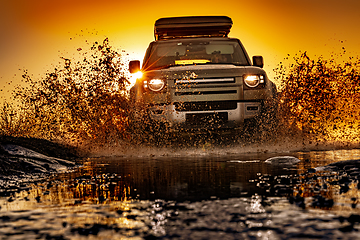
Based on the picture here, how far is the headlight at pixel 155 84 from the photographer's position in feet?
28.9

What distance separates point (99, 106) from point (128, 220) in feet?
26.0

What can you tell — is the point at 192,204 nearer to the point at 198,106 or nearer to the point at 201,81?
the point at 198,106

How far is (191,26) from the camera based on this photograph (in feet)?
36.2

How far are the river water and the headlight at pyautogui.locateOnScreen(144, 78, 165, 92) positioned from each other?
242 centimetres

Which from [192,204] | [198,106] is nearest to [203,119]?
[198,106]

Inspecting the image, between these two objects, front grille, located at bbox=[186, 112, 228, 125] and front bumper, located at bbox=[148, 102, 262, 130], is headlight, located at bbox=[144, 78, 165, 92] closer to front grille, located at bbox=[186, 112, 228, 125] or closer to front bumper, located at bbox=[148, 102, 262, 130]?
front bumper, located at bbox=[148, 102, 262, 130]

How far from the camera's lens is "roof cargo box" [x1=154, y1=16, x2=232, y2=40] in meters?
11.0

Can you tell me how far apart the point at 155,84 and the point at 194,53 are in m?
1.92

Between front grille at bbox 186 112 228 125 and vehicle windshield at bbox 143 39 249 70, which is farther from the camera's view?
vehicle windshield at bbox 143 39 249 70

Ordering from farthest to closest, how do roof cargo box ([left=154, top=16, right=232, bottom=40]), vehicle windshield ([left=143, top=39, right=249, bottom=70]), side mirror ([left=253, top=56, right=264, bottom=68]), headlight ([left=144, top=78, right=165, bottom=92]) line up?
roof cargo box ([left=154, top=16, right=232, bottom=40]) → vehicle windshield ([left=143, top=39, right=249, bottom=70]) → side mirror ([left=253, top=56, right=264, bottom=68]) → headlight ([left=144, top=78, right=165, bottom=92])

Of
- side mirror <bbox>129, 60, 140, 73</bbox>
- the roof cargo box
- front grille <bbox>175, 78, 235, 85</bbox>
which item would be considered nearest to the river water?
front grille <bbox>175, 78, 235, 85</bbox>

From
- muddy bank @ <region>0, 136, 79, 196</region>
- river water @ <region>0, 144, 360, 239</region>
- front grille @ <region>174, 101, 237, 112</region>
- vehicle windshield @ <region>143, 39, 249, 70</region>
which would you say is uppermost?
vehicle windshield @ <region>143, 39, 249, 70</region>

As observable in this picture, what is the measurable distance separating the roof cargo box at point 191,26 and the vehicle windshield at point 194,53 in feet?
2.09

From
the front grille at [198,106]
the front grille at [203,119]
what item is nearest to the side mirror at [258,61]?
the front grille at [198,106]
